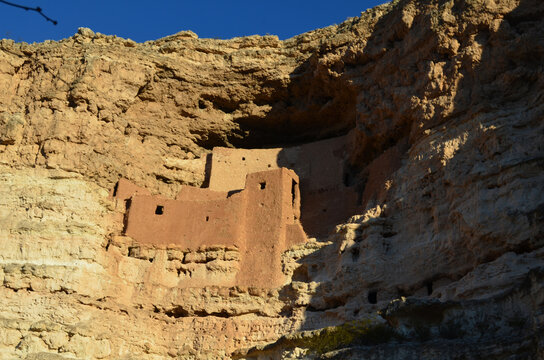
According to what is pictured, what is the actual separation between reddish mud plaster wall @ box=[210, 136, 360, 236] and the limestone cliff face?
468mm

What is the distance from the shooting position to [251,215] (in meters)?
21.6

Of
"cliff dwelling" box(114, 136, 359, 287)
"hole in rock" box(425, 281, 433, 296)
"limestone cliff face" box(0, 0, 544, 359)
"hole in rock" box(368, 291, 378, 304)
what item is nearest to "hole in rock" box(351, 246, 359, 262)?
"limestone cliff face" box(0, 0, 544, 359)

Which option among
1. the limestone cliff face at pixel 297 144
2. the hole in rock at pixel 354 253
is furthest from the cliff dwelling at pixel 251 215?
the hole in rock at pixel 354 253

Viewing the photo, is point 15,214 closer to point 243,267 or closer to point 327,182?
point 243,267

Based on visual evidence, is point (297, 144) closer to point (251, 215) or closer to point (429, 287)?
point (251, 215)

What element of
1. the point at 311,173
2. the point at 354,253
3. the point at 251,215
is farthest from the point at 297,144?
the point at 354,253

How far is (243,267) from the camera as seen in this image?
68.1 ft

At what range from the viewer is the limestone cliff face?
16109mm

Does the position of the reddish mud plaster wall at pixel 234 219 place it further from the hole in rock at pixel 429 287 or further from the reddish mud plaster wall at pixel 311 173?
the hole in rock at pixel 429 287

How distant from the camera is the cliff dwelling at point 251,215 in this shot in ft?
68.5

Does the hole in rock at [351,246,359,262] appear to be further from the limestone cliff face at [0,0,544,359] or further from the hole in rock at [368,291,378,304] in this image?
the hole in rock at [368,291,378,304]

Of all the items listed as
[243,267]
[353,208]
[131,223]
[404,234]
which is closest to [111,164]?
[131,223]

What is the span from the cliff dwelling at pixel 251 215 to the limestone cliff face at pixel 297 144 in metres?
0.34

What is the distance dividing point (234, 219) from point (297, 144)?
17.1ft
